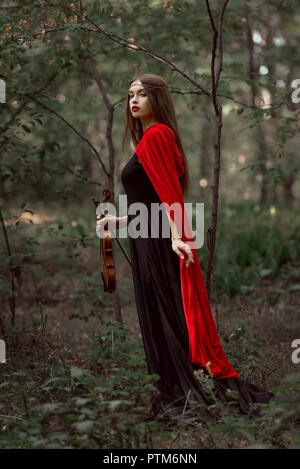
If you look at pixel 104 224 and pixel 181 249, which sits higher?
pixel 104 224

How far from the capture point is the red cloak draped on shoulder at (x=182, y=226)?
348 centimetres

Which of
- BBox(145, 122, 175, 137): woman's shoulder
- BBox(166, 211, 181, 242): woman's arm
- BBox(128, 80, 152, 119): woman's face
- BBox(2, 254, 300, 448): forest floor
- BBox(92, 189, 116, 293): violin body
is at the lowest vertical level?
BBox(2, 254, 300, 448): forest floor

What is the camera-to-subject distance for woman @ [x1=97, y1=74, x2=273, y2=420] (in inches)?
138

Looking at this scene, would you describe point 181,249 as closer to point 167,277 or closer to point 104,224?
point 167,277

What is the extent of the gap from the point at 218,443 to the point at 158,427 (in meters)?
0.38

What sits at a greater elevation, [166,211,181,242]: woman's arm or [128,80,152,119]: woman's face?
[128,80,152,119]: woman's face

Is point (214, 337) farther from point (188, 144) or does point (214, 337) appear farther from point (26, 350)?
point (188, 144)

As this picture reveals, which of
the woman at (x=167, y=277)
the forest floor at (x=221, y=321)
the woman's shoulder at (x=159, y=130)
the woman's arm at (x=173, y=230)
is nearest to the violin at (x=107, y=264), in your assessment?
the woman at (x=167, y=277)

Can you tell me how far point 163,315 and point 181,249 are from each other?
48 centimetres

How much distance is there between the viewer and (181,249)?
341cm

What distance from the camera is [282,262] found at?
26.9 feet

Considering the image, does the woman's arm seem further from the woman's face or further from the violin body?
the woman's face

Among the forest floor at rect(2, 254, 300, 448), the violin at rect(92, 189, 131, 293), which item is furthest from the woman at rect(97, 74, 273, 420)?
the forest floor at rect(2, 254, 300, 448)

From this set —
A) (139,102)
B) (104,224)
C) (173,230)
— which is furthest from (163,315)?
(139,102)
